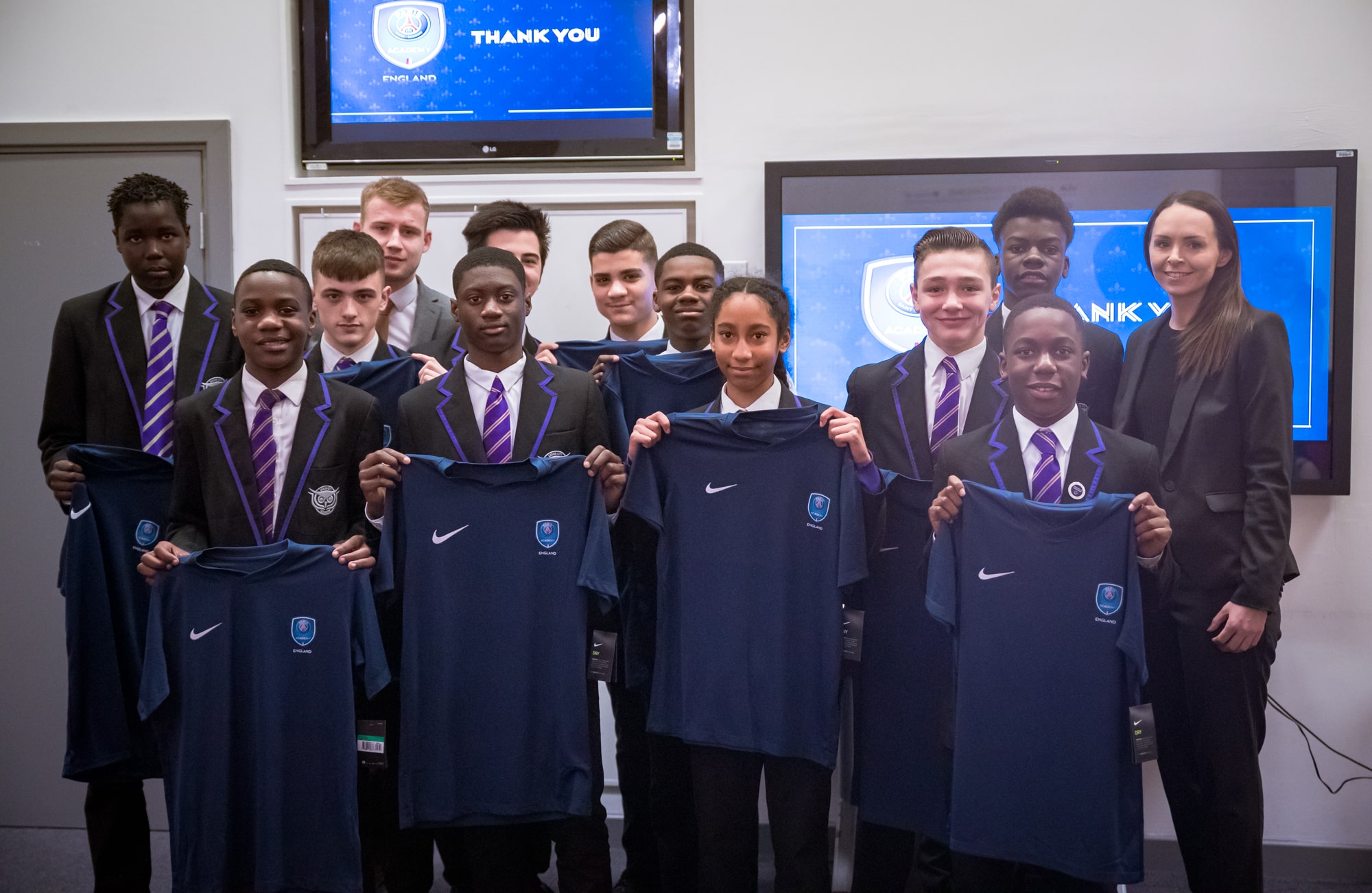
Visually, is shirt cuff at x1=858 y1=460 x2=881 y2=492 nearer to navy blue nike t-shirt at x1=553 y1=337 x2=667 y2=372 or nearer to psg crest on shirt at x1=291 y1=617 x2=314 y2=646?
navy blue nike t-shirt at x1=553 y1=337 x2=667 y2=372

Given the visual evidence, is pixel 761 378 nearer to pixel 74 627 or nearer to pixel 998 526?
pixel 998 526

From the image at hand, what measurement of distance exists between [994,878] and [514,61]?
3265mm

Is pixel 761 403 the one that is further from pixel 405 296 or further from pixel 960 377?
pixel 405 296

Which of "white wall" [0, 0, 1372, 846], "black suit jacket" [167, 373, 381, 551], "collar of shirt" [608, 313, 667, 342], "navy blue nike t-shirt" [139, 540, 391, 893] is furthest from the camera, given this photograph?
"white wall" [0, 0, 1372, 846]

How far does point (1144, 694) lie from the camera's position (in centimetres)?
244

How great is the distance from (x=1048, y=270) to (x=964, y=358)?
1.51ft

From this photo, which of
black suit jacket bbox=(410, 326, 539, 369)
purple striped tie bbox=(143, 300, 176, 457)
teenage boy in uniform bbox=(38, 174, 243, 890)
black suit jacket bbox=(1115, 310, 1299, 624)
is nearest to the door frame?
teenage boy in uniform bbox=(38, 174, 243, 890)

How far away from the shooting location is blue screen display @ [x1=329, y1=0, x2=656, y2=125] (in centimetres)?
375

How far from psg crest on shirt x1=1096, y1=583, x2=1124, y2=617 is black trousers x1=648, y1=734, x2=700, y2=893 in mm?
1218

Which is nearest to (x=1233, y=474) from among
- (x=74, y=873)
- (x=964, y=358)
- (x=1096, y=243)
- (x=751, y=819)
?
(x=964, y=358)

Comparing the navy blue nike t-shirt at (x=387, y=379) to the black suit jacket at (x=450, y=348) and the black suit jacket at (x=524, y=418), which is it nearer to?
the black suit jacket at (x=450, y=348)

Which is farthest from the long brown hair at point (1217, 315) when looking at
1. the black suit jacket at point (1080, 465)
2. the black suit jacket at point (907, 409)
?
the black suit jacket at point (907, 409)

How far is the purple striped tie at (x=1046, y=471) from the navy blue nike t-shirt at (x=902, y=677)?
26 centimetres

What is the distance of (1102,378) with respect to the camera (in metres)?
2.87
